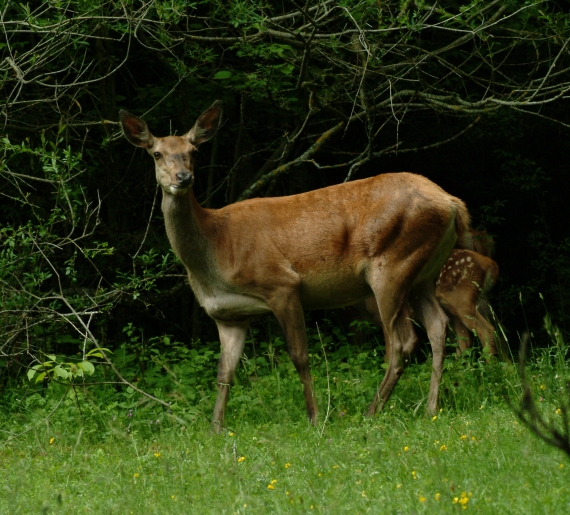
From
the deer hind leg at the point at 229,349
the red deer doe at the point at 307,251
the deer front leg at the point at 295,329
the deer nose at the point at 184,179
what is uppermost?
the deer nose at the point at 184,179

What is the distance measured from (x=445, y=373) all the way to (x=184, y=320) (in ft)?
15.5

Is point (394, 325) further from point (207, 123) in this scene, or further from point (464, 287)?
point (464, 287)

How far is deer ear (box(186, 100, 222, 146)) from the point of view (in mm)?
8547

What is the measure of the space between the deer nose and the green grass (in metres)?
1.60

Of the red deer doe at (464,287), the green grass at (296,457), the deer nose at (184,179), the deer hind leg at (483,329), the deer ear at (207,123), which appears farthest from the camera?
the red deer doe at (464,287)

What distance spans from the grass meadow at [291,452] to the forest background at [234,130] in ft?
1.98


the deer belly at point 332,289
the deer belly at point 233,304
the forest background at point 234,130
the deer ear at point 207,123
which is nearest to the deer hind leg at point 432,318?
the deer belly at point 332,289

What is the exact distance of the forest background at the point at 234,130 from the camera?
8.67 metres

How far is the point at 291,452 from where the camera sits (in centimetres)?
511

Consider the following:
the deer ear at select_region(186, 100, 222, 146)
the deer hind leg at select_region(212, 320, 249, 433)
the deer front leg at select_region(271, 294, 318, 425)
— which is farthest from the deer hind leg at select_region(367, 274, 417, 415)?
the deer ear at select_region(186, 100, 222, 146)

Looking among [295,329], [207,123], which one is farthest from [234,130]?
[295,329]

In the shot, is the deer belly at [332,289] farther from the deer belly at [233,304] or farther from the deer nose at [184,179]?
the deer nose at [184,179]

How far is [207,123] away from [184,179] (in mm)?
978

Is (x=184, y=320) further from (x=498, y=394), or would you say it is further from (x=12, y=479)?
(x=12, y=479)
